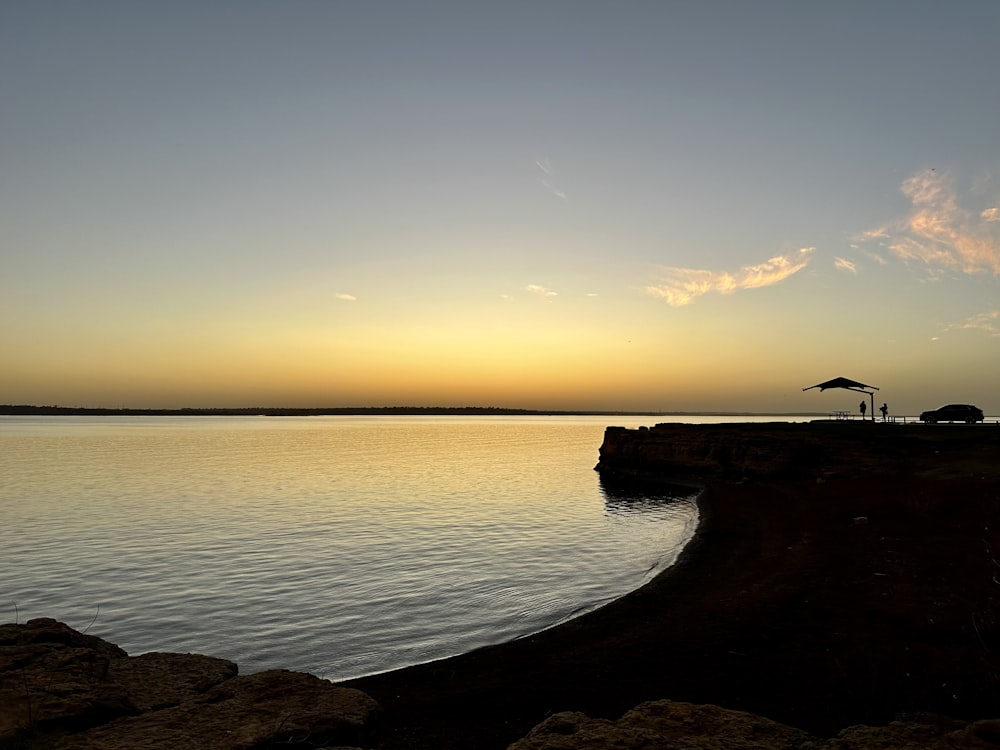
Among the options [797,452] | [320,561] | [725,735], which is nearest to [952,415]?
[797,452]

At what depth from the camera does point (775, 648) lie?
39.7 ft

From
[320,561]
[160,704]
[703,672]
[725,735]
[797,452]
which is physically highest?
[725,735]

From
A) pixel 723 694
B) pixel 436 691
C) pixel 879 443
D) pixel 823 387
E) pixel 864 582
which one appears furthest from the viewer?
pixel 823 387

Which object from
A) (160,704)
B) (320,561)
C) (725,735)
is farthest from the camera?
(320,561)

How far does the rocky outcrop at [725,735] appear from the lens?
507 cm

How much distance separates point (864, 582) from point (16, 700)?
698 inches

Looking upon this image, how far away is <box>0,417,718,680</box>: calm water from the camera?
16641 mm

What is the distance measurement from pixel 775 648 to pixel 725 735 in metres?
7.74

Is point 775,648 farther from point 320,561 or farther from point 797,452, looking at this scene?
point 797,452

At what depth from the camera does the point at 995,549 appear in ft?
58.9

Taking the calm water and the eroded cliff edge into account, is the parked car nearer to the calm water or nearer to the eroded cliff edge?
the calm water

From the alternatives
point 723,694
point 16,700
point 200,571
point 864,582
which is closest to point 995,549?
point 864,582

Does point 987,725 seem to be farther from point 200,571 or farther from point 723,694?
point 200,571

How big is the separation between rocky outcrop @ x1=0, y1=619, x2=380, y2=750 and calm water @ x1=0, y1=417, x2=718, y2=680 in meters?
6.64
